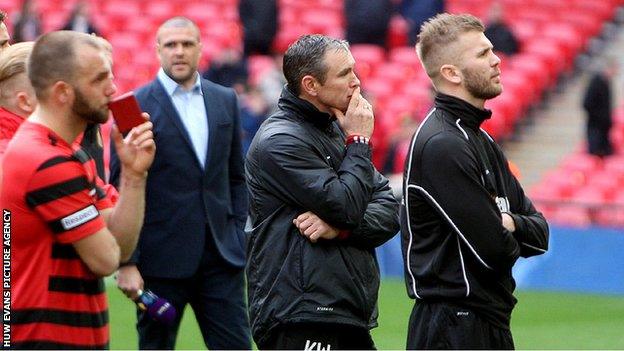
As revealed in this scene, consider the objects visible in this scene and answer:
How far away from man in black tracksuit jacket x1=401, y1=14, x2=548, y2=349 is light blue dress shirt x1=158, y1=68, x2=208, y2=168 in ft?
7.17

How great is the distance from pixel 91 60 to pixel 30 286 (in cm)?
80

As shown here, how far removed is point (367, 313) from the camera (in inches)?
238

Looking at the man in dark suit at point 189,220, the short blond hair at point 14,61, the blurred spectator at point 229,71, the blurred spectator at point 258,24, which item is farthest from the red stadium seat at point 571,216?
the short blond hair at point 14,61

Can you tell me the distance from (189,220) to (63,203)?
295 centimetres

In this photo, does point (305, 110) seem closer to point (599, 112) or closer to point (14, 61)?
point (14, 61)

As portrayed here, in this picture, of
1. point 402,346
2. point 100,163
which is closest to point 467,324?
point 100,163

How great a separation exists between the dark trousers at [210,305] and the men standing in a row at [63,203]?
108 inches

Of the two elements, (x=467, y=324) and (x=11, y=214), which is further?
(x=467, y=324)

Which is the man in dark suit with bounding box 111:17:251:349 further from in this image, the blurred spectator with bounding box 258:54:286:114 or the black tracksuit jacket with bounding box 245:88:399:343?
the blurred spectator with bounding box 258:54:286:114

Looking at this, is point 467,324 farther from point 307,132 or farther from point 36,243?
point 36,243

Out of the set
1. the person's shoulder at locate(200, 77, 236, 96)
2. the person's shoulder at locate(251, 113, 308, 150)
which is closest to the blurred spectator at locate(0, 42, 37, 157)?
the person's shoulder at locate(251, 113, 308, 150)

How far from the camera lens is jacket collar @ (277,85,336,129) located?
20.0 ft

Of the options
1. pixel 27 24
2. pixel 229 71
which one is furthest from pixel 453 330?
pixel 27 24

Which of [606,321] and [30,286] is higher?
[606,321]
